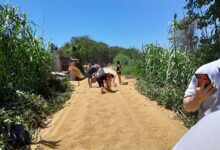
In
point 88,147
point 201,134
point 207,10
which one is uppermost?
point 207,10

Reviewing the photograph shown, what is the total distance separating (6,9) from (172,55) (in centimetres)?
641

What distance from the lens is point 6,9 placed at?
36.0 feet

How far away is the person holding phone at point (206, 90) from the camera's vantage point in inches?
130

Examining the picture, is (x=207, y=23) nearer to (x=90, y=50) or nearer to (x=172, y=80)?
(x=172, y=80)

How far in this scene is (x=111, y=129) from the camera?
881cm

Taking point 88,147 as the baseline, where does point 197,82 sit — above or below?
above

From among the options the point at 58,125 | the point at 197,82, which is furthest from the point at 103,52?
the point at 197,82

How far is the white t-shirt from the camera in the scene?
1.62 metres

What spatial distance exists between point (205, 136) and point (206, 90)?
67.0 inches

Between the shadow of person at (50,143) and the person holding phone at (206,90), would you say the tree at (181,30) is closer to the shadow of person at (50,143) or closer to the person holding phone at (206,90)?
the shadow of person at (50,143)

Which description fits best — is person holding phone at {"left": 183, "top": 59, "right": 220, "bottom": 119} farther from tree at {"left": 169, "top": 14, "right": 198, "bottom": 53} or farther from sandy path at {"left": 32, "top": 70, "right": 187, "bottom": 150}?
tree at {"left": 169, "top": 14, "right": 198, "bottom": 53}

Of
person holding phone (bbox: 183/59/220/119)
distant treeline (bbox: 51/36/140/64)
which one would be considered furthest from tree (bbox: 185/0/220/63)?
distant treeline (bbox: 51/36/140/64)

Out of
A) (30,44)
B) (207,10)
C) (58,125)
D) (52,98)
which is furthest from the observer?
(52,98)

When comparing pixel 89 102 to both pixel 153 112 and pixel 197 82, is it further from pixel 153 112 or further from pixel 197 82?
pixel 197 82
